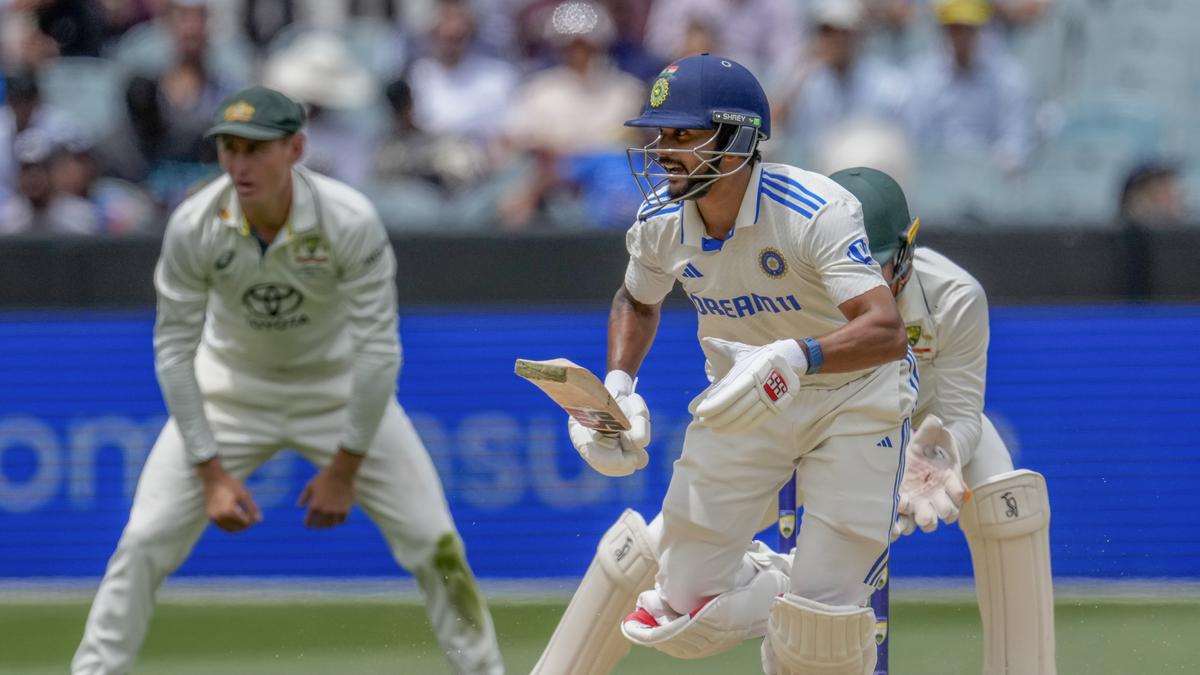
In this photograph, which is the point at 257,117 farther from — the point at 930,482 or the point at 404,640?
the point at 930,482

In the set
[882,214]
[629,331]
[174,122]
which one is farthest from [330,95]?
[882,214]

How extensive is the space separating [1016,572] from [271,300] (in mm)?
2387

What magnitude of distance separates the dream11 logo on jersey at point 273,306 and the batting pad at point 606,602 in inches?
55.8

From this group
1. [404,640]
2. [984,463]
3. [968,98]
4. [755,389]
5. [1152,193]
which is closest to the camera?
[755,389]

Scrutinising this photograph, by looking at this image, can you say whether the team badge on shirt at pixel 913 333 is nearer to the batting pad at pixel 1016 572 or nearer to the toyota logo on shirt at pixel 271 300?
the batting pad at pixel 1016 572

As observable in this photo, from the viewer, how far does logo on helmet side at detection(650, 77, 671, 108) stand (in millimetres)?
4418

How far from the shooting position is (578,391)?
14.5 feet

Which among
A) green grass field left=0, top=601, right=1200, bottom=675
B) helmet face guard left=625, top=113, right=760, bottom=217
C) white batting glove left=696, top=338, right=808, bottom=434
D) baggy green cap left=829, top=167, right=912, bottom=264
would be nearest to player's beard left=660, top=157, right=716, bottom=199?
helmet face guard left=625, top=113, right=760, bottom=217

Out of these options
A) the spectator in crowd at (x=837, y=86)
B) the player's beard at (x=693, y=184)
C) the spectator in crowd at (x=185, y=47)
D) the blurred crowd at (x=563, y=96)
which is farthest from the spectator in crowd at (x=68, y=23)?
the player's beard at (x=693, y=184)

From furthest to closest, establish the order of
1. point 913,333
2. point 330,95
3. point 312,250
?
point 330,95
point 312,250
point 913,333

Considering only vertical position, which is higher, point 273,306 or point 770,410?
point 770,410

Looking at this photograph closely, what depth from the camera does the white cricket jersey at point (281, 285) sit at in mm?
5641

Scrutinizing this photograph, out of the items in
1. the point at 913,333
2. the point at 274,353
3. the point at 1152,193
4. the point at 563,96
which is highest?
the point at 913,333

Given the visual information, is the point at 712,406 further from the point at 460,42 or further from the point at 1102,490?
the point at 460,42
